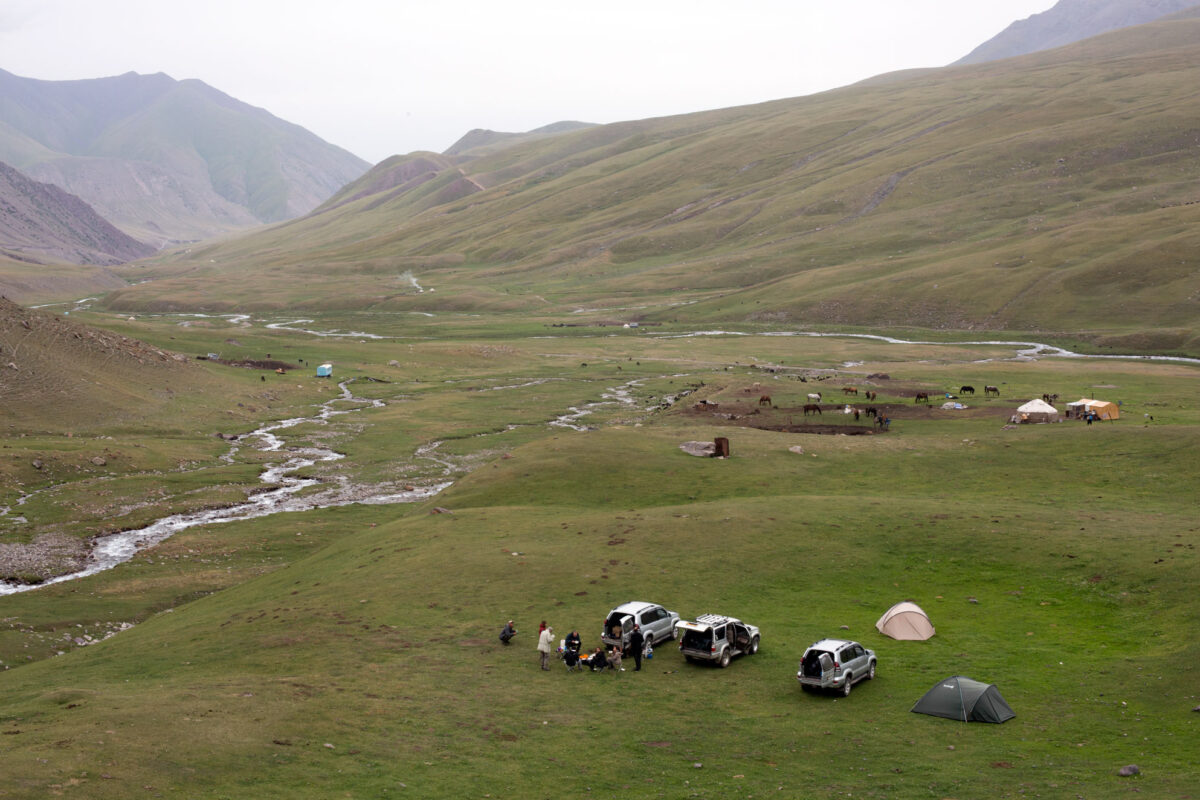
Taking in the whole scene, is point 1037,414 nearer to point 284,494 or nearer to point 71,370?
point 284,494

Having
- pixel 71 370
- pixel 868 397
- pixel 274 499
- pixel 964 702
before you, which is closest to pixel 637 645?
pixel 964 702

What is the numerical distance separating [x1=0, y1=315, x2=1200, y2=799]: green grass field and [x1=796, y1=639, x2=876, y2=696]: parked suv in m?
0.64

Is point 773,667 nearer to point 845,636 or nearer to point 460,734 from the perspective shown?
point 845,636

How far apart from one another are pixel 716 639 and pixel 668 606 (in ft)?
22.2

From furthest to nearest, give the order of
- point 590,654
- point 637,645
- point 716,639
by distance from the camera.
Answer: point 590,654
point 637,645
point 716,639

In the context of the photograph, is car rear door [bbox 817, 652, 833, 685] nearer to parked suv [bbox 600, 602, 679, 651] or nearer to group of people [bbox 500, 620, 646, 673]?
group of people [bbox 500, 620, 646, 673]

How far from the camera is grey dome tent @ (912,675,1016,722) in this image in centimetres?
2991

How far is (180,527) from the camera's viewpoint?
72.1 metres

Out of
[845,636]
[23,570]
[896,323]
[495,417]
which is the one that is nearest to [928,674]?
[845,636]

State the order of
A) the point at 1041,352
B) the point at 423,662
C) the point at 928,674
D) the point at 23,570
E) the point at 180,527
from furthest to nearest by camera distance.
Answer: the point at 1041,352 → the point at 180,527 → the point at 23,570 → the point at 423,662 → the point at 928,674

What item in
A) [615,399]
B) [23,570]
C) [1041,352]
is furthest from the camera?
[1041,352]

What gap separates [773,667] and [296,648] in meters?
19.2

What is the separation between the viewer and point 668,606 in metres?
42.2

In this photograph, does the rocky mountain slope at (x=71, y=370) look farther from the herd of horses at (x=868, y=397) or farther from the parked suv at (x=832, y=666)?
the parked suv at (x=832, y=666)
